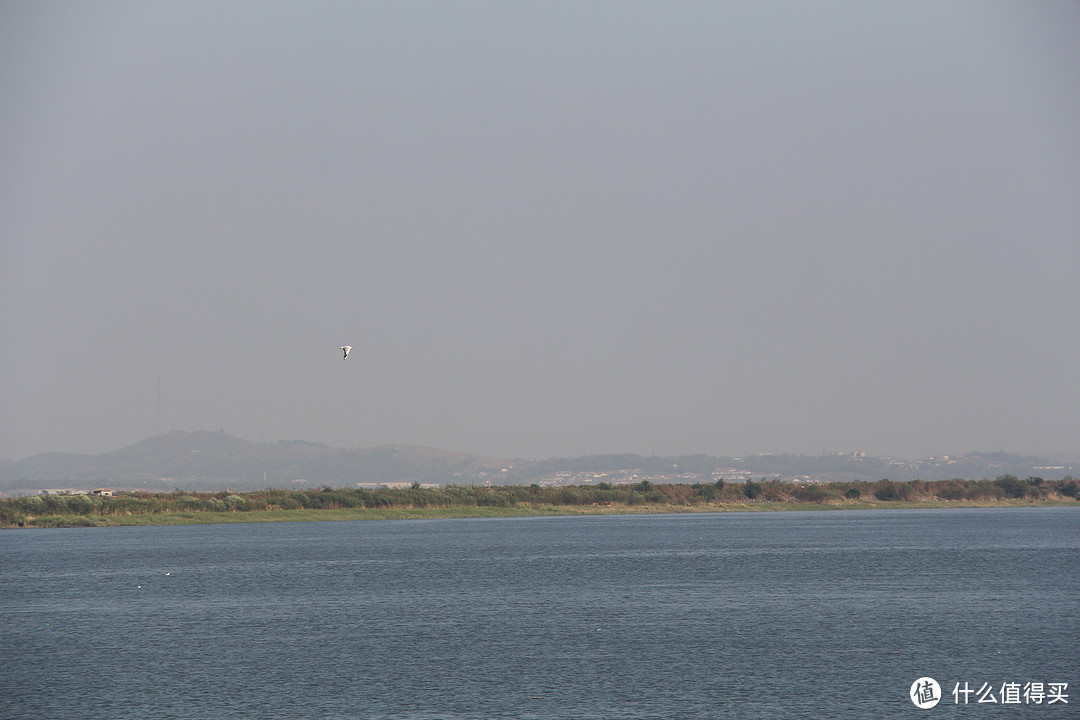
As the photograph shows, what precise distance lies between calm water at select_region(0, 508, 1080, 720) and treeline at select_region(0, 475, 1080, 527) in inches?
1720

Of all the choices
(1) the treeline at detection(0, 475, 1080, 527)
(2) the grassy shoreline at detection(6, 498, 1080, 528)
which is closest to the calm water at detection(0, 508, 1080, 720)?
(2) the grassy shoreline at detection(6, 498, 1080, 528)

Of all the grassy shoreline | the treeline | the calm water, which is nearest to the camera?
the calm water

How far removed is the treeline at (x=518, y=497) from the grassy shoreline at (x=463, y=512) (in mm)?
1072

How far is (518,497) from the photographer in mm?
163250

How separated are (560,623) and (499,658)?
26.9ft

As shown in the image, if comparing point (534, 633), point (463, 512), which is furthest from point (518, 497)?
point (534, 633)

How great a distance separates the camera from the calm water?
28359 mm

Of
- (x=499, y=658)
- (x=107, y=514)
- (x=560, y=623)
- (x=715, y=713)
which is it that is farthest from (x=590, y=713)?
(x=107, y=514)

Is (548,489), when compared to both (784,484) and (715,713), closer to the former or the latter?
(784,484)

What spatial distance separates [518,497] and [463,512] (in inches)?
513

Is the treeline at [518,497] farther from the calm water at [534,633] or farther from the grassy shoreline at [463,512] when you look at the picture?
the calm water at [534,633]

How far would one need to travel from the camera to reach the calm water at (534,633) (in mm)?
28359

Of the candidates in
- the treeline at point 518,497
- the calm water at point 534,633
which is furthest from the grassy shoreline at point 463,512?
the calm water at point 534,633

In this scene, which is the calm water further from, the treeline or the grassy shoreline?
the treeline
